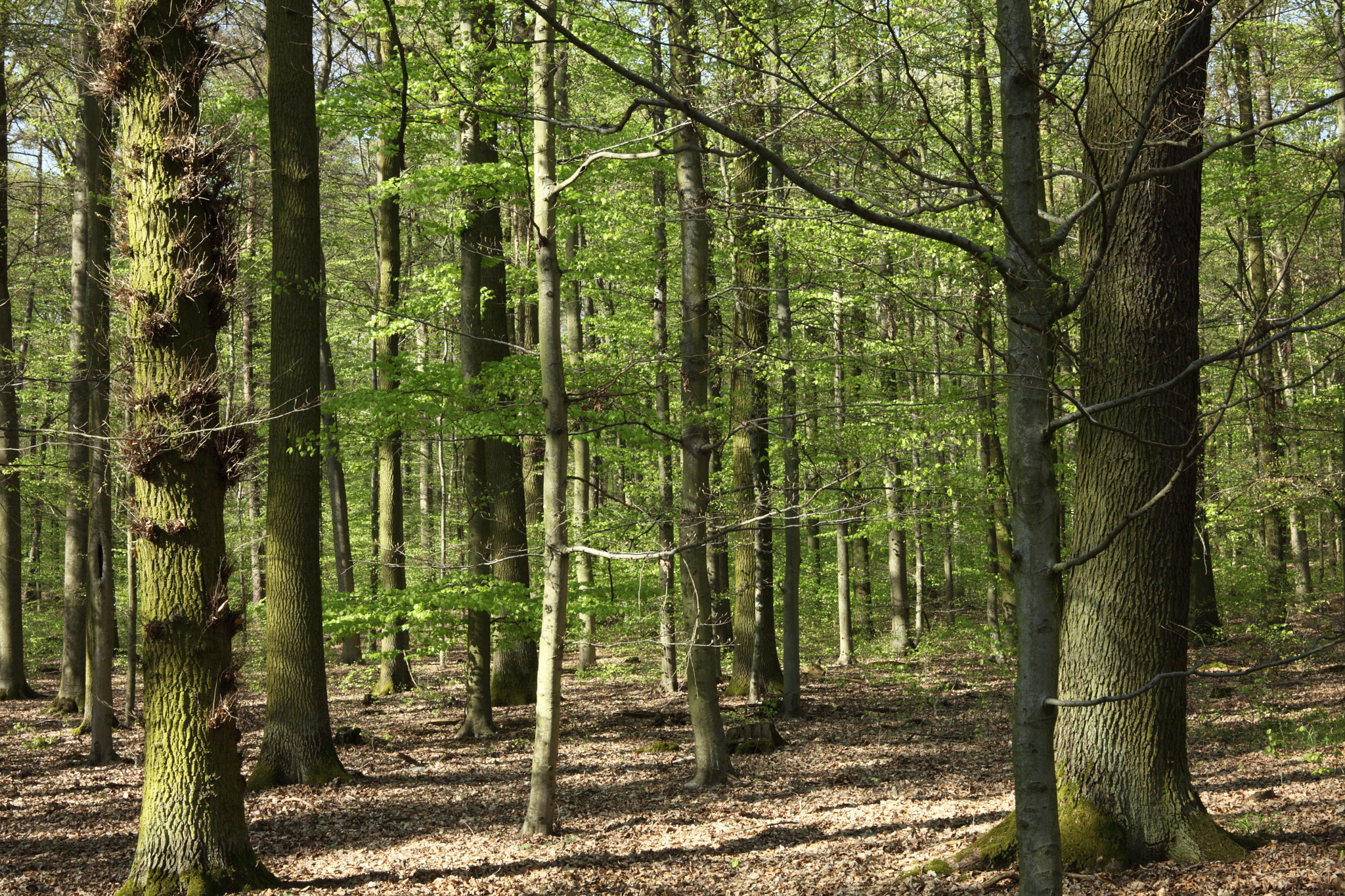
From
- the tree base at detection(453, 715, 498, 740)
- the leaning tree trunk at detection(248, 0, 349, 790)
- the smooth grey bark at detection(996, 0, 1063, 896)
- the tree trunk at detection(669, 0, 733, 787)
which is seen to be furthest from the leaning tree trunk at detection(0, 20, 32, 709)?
the smooth grey bark at detection(996, 0, 1063, 896)

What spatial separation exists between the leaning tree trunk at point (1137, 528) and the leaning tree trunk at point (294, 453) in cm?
688

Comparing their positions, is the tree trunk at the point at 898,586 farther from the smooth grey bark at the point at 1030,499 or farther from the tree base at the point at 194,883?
the smooth grey bark at the point at 1030,499

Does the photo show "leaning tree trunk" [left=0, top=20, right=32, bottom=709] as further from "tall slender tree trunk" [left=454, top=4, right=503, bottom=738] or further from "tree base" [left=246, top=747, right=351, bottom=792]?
"tree base" [left=246, top=747, right=351, bottom=792]

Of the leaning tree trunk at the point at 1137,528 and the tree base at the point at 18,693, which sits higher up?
the leaning tree trunk at the point at 1137,528

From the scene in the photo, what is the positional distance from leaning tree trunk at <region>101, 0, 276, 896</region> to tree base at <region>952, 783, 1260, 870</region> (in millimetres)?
A: 4953

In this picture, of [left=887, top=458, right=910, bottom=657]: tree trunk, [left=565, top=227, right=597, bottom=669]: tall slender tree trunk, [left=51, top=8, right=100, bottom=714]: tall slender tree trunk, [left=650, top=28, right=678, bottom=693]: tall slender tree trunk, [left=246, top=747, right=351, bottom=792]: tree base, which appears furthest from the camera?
[left=887, top=458, right=910, bottom=657]: tree trunk

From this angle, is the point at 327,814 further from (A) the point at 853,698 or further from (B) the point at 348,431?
(A) the point at 853,698

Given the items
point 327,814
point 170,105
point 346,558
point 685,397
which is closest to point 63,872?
point 327,814

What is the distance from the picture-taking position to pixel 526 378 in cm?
971

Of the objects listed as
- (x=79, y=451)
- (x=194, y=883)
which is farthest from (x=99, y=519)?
(x=194, y=883)

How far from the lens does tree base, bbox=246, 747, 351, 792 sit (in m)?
8.56

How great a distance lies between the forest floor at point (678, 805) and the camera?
19.5 feet

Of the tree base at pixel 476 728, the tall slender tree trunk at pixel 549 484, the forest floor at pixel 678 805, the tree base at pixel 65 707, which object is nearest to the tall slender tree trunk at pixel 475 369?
the tree base at pixel 476 728

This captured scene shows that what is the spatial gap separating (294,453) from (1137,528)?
7.46 m
